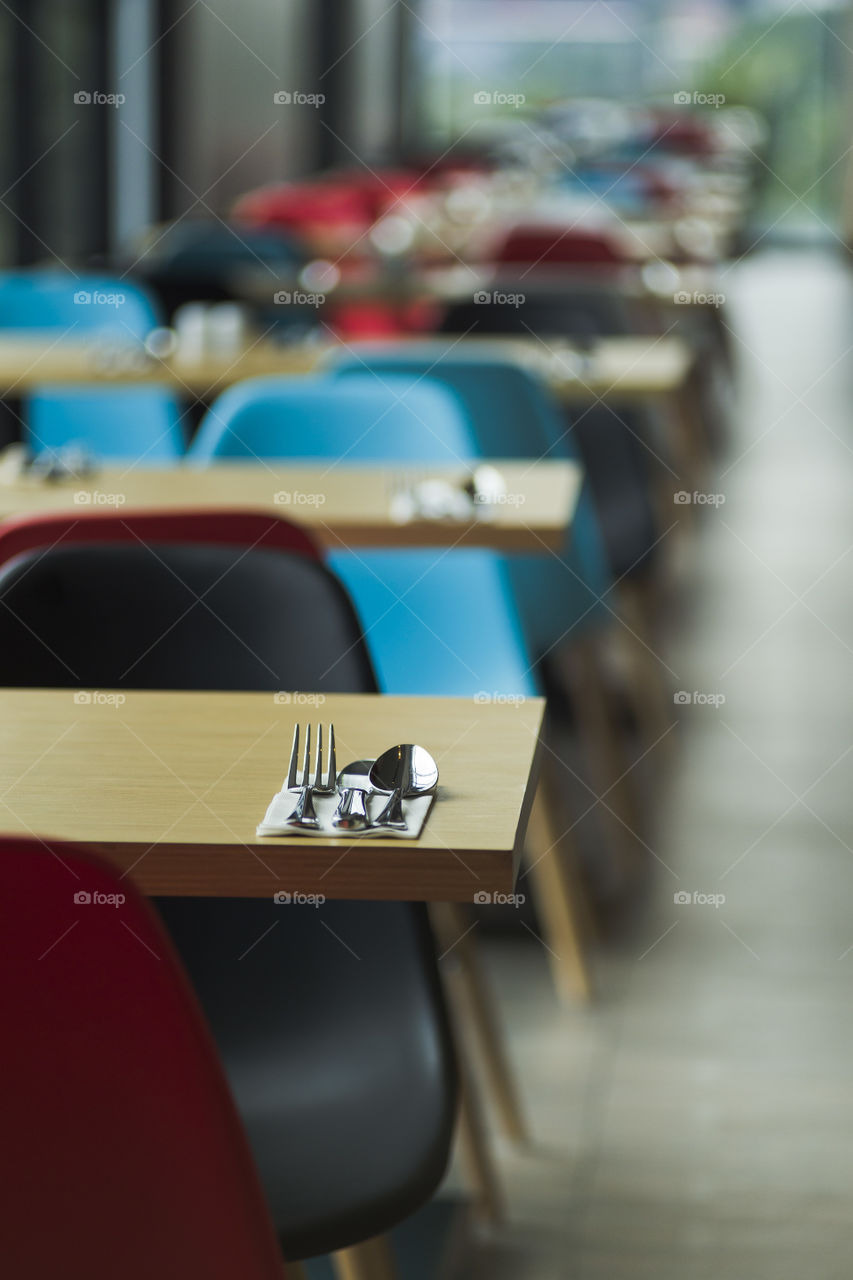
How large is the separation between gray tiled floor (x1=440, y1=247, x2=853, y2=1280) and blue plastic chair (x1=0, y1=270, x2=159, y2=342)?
1722mm

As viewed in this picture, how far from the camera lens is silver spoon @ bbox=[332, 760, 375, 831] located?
4.00 ft

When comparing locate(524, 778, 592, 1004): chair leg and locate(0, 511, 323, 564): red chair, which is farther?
locate(524, 778, 592, 1004): chair leg

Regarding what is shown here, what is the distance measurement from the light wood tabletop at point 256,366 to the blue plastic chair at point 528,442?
47 centimetres

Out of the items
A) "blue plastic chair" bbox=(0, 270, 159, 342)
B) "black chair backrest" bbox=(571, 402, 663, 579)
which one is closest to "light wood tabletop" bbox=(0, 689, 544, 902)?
"black chair backrest" bbox=(571, 402, 663, 579)

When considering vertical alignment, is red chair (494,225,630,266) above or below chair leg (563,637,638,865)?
above

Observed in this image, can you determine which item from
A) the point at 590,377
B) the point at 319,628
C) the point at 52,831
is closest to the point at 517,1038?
the point at 319,628

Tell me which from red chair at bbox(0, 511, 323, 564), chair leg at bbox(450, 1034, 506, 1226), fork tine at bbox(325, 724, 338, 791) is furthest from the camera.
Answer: chair leg at bbox(450, 1034, 506, 1226)
